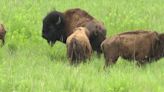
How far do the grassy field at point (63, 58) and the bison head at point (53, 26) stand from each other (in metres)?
0.29

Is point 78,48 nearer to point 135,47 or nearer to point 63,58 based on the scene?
point 135,47

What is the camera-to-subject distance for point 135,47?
34.6ft

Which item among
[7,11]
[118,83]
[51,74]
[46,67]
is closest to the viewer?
[118,83]

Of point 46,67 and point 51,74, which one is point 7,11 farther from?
point 51,74

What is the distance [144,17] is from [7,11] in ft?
14.5

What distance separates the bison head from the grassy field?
29 centimetres

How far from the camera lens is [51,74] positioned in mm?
9266

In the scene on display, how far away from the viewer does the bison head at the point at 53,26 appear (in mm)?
12602

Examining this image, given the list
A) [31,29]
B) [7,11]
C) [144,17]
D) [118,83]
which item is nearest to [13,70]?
[118,83]

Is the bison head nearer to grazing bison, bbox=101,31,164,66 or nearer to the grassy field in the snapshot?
the grassy field

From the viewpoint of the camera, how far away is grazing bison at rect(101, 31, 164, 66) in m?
10.5

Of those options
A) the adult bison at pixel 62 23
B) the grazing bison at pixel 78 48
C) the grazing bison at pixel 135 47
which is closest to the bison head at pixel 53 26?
the adult bison at pixel 62 23

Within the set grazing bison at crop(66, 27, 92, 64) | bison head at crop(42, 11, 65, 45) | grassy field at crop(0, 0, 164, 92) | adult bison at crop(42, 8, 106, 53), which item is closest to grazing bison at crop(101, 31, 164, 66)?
grassy field at crop(0, 0, 164, 92)

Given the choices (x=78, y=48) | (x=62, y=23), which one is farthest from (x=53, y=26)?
(x=78, y=48)
